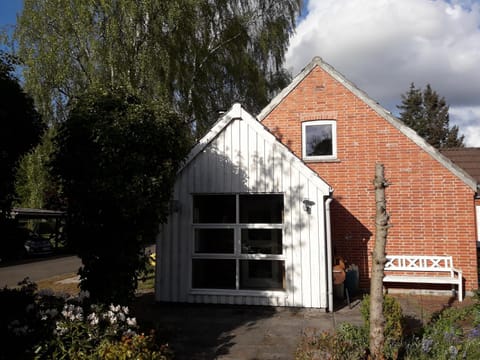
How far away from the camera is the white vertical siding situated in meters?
8.29

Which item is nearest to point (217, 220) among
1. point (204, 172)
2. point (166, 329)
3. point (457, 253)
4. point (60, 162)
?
point (204, 172)

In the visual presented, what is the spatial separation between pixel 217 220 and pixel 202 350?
358cm

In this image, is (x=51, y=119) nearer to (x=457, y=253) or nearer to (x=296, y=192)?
(x=296, y=192)

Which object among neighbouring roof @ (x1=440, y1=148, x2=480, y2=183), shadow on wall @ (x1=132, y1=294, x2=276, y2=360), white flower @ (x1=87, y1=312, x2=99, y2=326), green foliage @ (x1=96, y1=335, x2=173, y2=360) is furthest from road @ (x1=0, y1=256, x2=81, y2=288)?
neighbouring roof @ (x1=440, y1=148, x2=480, y2=183)

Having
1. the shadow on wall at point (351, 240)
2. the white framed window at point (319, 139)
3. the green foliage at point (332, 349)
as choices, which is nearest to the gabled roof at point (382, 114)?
the white framed window at point (319, 139)

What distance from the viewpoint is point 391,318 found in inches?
216

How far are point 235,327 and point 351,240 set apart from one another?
5.27 meters

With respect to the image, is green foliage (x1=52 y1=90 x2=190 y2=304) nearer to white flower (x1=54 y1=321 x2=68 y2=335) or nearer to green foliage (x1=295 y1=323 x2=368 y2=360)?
white flower (x1=54 y1=321 x2=68 y2=335)

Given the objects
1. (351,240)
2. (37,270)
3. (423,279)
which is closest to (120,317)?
(351,240)

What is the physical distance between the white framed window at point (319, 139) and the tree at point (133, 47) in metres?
4.65

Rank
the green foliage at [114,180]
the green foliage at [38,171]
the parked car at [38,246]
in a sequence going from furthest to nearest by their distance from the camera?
the parked car at [38,246]
the green foliage at [38,171]
the green foliage at [114,180]

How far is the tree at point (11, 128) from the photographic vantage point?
192 inches

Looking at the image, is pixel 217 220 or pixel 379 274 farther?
pixel 217 220

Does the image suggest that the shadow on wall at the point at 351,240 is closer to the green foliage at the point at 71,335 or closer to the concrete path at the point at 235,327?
the concrete path at the point at 235,327
